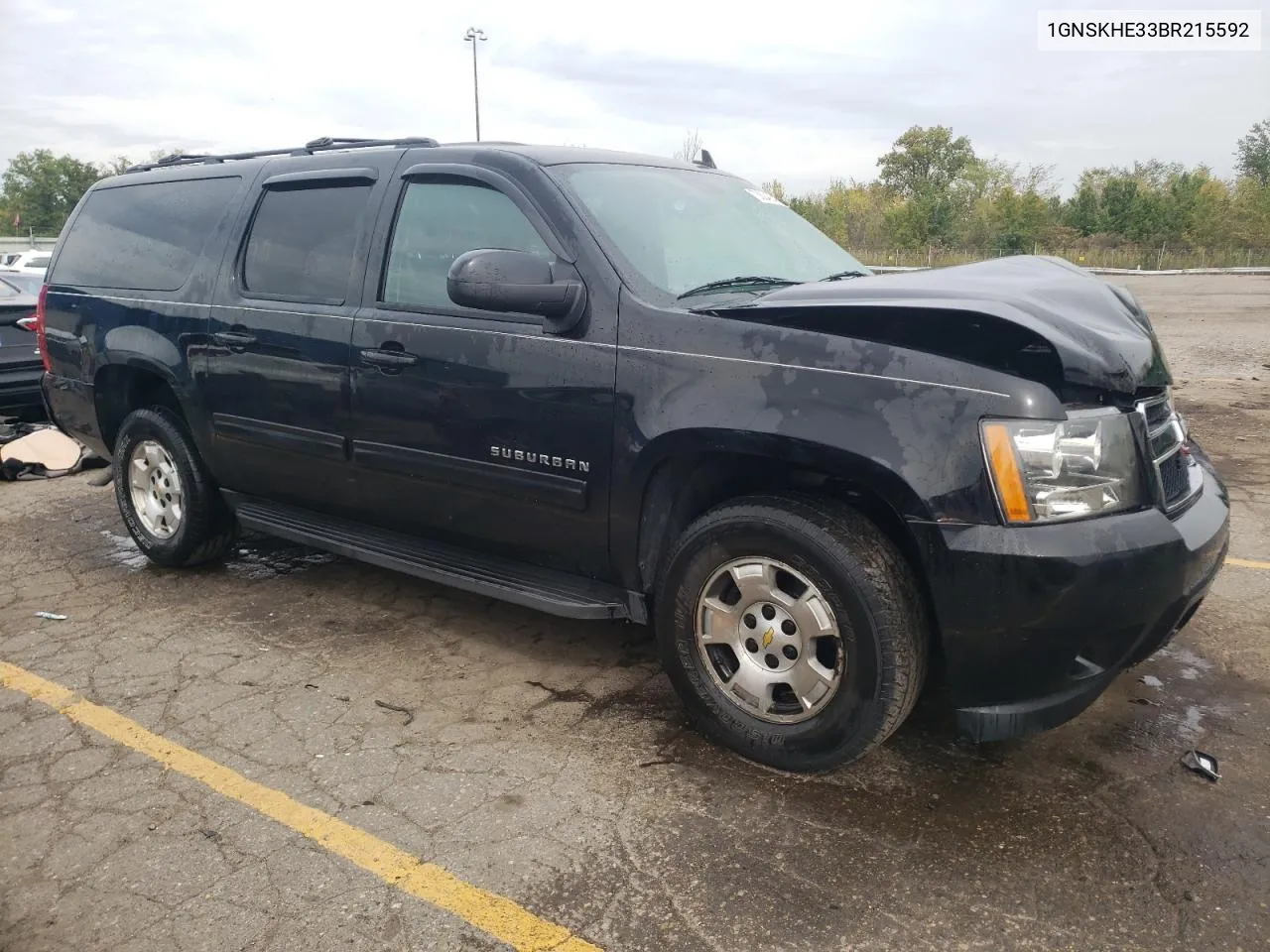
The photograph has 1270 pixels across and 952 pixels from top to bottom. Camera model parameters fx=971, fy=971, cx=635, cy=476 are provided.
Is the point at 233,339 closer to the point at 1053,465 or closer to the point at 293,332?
the point at 293,332

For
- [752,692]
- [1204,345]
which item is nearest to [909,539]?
[752,692]

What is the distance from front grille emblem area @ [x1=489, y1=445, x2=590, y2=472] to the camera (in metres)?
3.13

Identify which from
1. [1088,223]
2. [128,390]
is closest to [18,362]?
[128,390]

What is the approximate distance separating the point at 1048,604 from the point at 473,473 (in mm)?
1904

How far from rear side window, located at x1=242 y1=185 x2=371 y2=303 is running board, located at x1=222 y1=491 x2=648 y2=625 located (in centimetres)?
95

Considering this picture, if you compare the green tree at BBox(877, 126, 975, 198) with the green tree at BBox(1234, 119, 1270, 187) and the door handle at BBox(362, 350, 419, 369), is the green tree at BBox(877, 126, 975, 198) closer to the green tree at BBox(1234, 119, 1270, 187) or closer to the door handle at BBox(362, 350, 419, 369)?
the green tree at BBox(1234, 119, 1270, 187)

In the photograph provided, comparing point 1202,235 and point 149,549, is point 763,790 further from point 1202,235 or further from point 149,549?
point 1202,235

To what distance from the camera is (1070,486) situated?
243cm

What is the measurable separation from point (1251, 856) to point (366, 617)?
3.26 metres

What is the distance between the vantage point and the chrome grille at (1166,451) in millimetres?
2617

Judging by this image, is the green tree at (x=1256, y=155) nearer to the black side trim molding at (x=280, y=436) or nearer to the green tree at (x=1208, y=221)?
the green tree at (x=1208, y=221)

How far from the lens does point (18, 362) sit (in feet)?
24.7

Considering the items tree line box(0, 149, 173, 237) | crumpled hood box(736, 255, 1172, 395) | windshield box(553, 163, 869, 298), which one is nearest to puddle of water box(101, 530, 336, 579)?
windshield box(553, 163, 869, 298)

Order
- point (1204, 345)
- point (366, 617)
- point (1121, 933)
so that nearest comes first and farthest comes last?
1. point (1121, 933)
2. point (366, 617)
3. point (1204, 345)
